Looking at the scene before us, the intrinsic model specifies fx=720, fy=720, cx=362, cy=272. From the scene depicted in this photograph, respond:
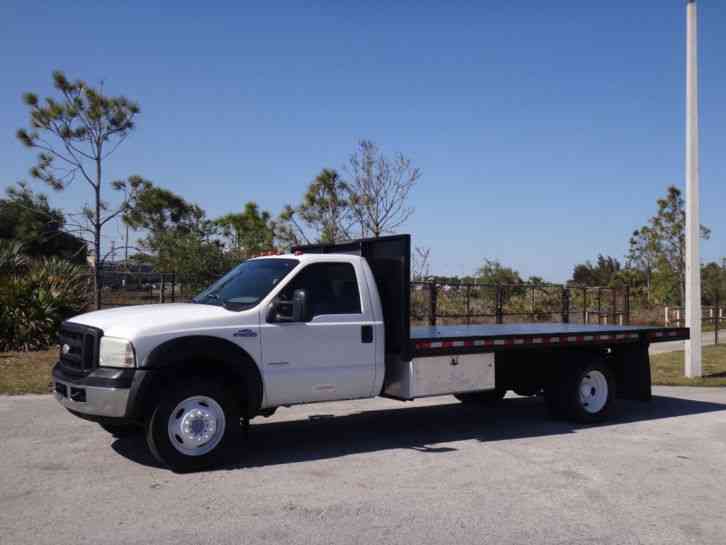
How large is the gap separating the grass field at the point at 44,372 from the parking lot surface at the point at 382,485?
2451 millimetres

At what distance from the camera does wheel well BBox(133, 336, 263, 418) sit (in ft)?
21.1

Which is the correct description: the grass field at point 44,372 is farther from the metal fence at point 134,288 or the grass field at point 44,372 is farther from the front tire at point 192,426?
the front tire at point 192,426

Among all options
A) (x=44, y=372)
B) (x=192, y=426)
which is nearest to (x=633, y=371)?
(x=192, y=426)

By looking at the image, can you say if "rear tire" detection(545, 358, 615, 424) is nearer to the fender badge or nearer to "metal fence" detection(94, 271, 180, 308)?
the fender badge

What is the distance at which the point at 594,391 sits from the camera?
31.5 ft

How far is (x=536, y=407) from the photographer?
10.8 m

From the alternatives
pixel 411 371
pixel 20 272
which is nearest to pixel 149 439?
pixel 411 371

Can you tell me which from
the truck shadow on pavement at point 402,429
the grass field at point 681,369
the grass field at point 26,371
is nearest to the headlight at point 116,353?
the truck shadow on pavement at point 402,429

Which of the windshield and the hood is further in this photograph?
the windshield

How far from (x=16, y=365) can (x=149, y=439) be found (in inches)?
342

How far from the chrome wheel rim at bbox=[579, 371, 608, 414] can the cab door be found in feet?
11.0

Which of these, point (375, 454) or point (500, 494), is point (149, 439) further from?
point (500, 494)

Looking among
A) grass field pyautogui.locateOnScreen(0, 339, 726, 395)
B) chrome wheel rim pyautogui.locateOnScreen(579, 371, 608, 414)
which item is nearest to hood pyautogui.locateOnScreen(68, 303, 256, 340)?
chrome wheel rim pyautogui.locateOnScreen(579, 371, 608, 414)

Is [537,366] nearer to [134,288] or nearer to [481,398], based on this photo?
[481,398]
